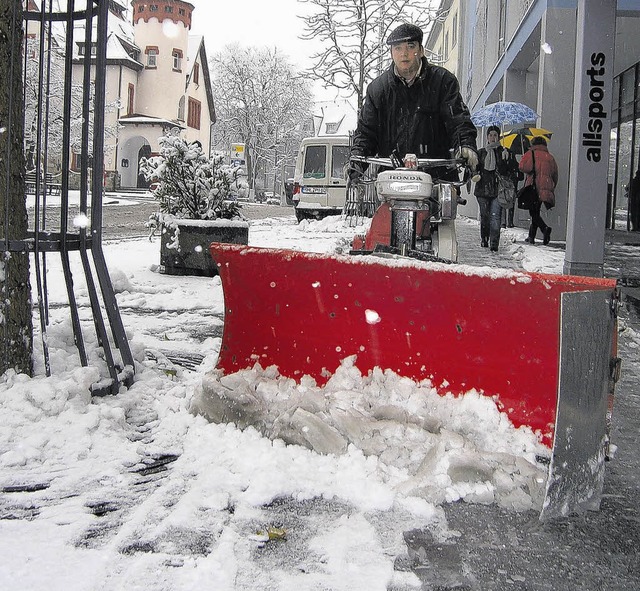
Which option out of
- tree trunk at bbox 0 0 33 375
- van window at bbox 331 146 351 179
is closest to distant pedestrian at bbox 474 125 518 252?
van window at bbox 331 146 351 179

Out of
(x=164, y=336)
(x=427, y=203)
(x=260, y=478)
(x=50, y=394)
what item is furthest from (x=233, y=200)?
(x=260, y=478)

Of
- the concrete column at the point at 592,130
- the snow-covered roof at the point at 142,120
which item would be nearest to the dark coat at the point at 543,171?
the concrete column at the point at 592,130

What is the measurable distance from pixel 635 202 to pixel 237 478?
17522 mm

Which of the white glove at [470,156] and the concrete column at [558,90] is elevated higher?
the concrete column at [558,90]

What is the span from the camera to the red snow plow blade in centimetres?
236

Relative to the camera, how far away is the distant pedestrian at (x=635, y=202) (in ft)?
55.3

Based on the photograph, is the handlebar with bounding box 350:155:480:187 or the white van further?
the white van

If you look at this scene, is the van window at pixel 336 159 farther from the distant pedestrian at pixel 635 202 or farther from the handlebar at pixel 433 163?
the handlebar at pixel 433 163

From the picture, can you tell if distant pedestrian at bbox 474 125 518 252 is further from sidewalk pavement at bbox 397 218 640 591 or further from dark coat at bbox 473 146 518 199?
sidewalk pavement at bbox 397 218 640 591

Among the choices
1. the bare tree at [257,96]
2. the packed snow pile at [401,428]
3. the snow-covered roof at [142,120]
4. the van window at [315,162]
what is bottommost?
the packed snow pile at [401,428]

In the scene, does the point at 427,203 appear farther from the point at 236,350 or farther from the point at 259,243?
the point at 259,243

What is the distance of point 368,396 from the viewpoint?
9.68 ft

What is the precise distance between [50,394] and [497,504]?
198cm

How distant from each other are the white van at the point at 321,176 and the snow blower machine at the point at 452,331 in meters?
16.8
